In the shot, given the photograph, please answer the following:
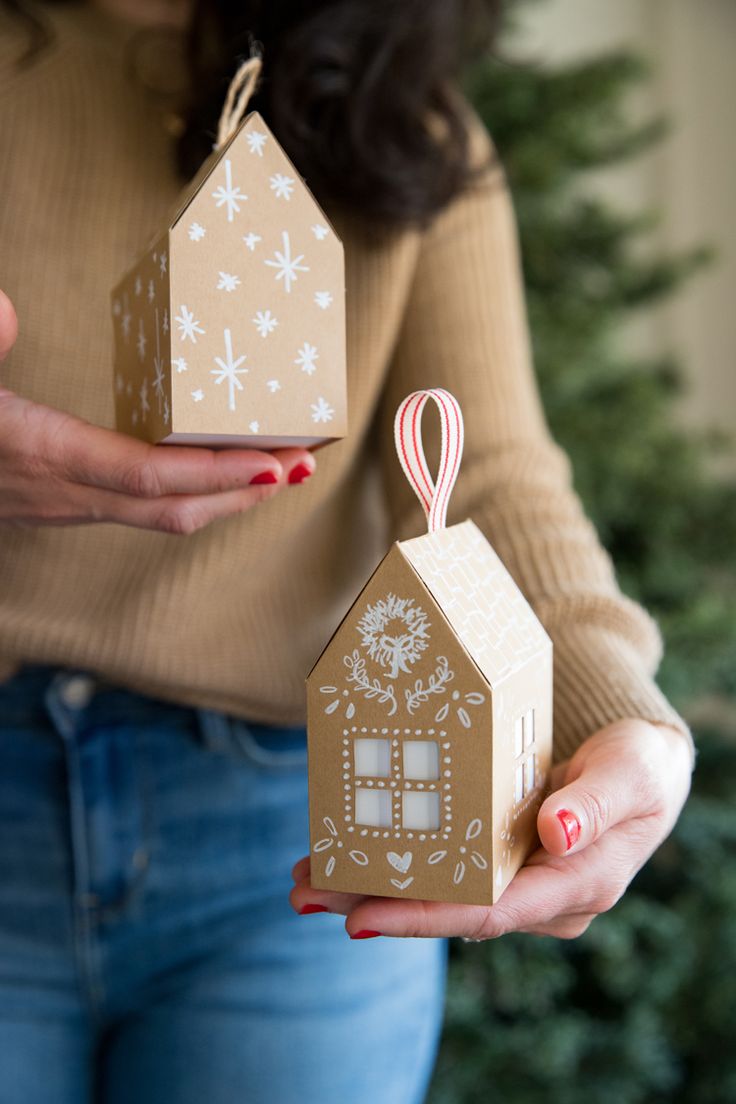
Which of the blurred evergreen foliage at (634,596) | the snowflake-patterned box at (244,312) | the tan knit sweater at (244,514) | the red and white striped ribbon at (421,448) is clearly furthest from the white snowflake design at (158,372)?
the blurred evergreen foliage at (634,596)

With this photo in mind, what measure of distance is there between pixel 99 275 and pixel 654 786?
0.49 meters

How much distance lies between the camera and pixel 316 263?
1.75ft

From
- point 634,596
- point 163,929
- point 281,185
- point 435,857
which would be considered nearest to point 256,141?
point 281,185

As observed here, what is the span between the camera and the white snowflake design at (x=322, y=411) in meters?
0.53

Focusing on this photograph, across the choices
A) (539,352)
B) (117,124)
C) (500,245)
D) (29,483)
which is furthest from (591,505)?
(29,483)

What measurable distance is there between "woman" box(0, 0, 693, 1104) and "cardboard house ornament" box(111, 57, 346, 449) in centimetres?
19

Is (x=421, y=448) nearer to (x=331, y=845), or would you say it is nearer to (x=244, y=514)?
(x=331, y=845)

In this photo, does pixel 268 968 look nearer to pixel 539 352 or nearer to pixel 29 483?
pixel 29 483

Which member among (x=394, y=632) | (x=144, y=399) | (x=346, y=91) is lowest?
(x=394, y=632)

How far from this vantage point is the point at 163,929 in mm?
729

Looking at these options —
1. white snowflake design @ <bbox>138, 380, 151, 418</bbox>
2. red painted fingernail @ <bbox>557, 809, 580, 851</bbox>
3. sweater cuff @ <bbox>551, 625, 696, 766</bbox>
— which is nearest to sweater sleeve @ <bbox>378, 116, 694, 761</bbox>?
sweater cuff @ <bbox>551, 625, 696, 766</bbox>

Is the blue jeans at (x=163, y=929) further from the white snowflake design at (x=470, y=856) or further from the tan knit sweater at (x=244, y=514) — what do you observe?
the white snowflake design at (x=470, y=856)

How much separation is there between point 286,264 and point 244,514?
0.25 metres

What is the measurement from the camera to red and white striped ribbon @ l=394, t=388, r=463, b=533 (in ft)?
1.54
